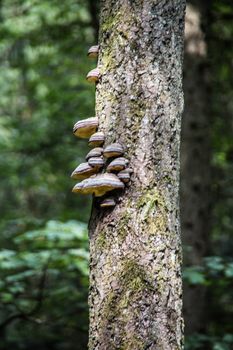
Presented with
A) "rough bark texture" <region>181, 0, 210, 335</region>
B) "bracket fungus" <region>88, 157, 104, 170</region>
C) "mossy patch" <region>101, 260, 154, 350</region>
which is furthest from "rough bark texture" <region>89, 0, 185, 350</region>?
"rough bark texture" <region>181, 0, 210, 335</region>

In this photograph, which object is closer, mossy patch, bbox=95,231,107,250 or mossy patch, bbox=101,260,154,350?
mossy patch, bbox=101,260,154,350

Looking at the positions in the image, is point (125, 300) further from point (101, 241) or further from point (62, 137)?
point (62, 137)

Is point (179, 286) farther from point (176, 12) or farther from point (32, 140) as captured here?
point (32, 140)

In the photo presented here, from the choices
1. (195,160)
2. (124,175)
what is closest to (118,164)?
(124,175)

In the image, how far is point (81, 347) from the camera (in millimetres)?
8711

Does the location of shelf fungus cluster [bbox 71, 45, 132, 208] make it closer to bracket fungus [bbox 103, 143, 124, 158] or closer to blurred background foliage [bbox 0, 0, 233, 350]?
bracket fungus [bbox 103, 143, 124, 158]

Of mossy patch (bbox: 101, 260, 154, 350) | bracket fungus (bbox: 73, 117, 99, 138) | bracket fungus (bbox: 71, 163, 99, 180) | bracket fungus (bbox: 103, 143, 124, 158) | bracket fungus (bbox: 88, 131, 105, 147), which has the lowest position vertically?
mossy patch (bbox: 101, 260, 154, 350)

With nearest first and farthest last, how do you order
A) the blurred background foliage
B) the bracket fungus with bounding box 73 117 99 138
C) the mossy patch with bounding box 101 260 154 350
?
the mossy patch with bounding box 101 260 154 350 → the bracket fungus with bounding box 73 117 99 138 → the blurred background foliage

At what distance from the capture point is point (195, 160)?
679 centimetres

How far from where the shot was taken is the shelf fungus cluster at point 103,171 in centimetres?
229

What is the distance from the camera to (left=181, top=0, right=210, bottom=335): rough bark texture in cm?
657

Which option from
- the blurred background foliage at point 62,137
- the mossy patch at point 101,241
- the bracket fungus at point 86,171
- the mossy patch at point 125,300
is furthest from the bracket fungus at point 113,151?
the blurred background foliage at point 62,137

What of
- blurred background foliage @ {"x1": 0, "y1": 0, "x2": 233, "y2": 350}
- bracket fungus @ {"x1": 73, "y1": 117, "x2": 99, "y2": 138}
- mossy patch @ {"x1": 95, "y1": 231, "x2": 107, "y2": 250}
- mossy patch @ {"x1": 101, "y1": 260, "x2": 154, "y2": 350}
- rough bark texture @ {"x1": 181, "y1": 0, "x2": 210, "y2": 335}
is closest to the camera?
mossy patch @ {"x1": 101, "y1": 260, "x2": 154, "y2": 350}

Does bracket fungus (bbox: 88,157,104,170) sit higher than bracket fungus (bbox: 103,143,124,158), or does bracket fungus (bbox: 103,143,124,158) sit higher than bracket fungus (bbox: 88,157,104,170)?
bracket fungus (bbox: 103,143,124,158)
